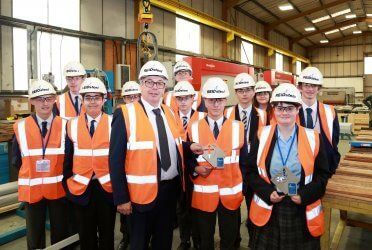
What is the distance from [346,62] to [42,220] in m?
26.0

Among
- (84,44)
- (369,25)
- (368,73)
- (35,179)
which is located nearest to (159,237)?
(35,179)

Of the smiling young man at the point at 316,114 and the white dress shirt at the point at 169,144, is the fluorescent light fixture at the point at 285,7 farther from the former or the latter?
the white dress shirt at the point at 169,144

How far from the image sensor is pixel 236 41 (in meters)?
14.9

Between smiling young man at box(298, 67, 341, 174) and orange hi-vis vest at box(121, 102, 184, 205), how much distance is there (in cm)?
160

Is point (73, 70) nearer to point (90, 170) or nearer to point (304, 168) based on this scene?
point (90, 170)

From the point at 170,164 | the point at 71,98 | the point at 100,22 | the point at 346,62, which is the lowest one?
the point at 170,164

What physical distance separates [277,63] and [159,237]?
19.4 meters

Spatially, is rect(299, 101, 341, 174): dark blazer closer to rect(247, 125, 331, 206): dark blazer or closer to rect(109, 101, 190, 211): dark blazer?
rect(247, 125, 331, 206): dark blazer

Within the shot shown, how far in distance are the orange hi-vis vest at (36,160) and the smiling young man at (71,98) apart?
0.57 m

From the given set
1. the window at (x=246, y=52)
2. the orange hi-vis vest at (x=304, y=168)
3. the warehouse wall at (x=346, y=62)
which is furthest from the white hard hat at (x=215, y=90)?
the warehouse wall at (x=346, y=62)

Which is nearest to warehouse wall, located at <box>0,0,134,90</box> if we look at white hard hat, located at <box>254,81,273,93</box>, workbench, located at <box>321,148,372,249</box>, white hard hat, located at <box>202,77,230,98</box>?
white hard hat, located at <box>254,81,273,93</box>

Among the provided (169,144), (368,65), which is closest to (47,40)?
(169,144)

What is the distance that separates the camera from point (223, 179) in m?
2.72

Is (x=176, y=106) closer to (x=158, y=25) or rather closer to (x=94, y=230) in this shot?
(x=94, y=230)
